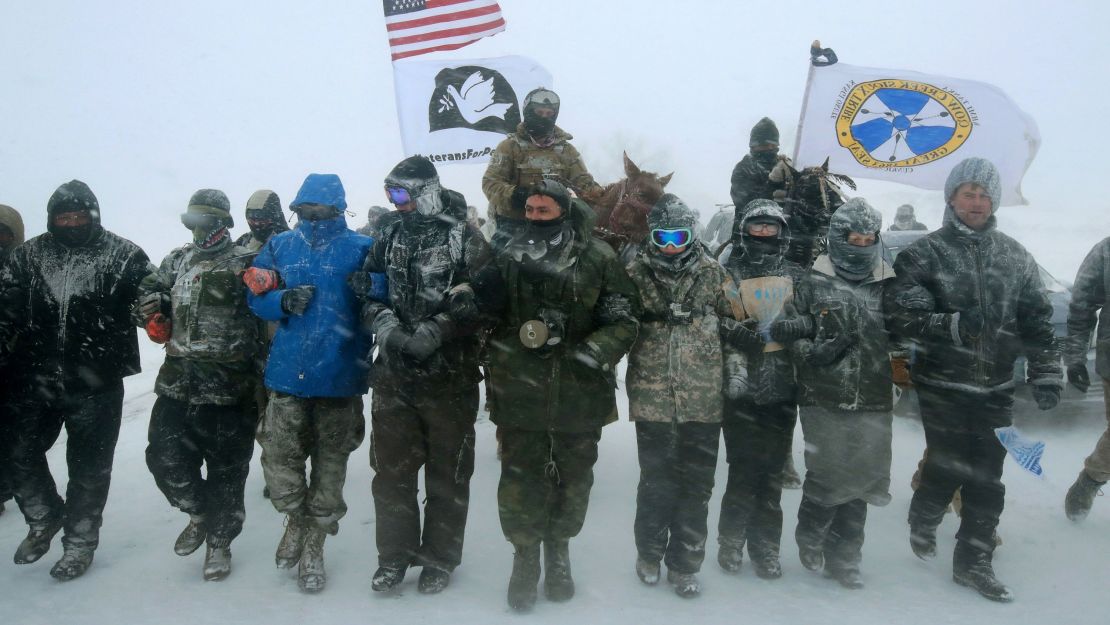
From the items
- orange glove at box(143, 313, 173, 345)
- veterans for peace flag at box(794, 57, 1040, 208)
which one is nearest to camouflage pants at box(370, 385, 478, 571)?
orange glove at box(143, 313, 173, 345)

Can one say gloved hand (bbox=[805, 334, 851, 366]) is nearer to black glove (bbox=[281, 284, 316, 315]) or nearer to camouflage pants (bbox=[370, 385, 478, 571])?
camouflage pants (bbox=[370, 385, 478, 571])

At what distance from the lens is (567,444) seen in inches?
145

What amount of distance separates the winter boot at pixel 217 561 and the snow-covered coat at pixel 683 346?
2576mm

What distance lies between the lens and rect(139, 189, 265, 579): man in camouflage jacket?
4051 mm

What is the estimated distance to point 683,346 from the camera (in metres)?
3.79

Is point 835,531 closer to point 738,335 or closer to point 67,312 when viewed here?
point 738,335

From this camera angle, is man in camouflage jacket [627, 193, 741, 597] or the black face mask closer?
man in camouflage jacket [627, 193, 741, 597]

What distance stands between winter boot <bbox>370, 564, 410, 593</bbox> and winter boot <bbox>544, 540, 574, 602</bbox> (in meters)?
0.82

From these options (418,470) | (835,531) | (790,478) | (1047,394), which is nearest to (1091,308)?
(1047,394)

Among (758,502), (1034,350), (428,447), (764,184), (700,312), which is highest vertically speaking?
(764,184)

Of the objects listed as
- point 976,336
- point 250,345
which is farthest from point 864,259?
point 250,345

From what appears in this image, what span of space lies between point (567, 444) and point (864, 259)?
79.3 inches

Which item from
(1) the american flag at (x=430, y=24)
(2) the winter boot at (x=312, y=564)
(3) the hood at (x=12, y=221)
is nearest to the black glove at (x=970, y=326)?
(2) the winter boot at (x=312, y=564)

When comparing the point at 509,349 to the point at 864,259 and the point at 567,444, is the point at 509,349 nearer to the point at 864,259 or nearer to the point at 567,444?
the point at 567,444
